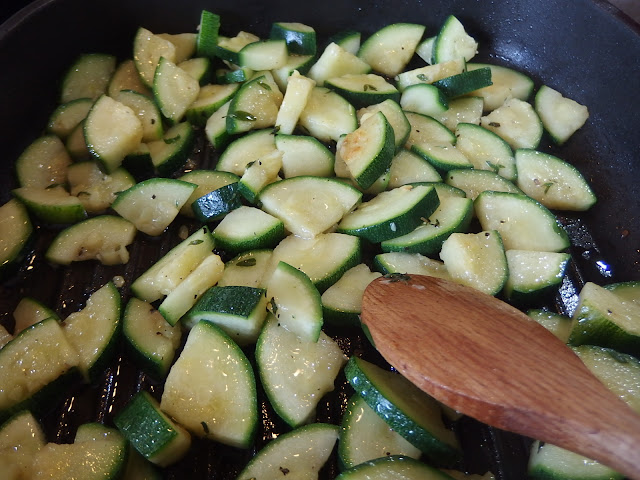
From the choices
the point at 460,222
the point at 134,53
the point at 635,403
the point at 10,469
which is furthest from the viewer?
the point at 134,53

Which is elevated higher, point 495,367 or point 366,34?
point 366,34

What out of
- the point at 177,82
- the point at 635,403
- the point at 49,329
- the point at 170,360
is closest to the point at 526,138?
the point at 635,403

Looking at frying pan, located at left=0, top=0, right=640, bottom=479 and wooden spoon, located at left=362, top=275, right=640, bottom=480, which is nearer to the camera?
wooden spoon, located at left=362, top=275, right=640, bottom=480

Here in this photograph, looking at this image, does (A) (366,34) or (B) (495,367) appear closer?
(B) (495,367)

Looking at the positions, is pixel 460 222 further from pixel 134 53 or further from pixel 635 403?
pixel 134 53
